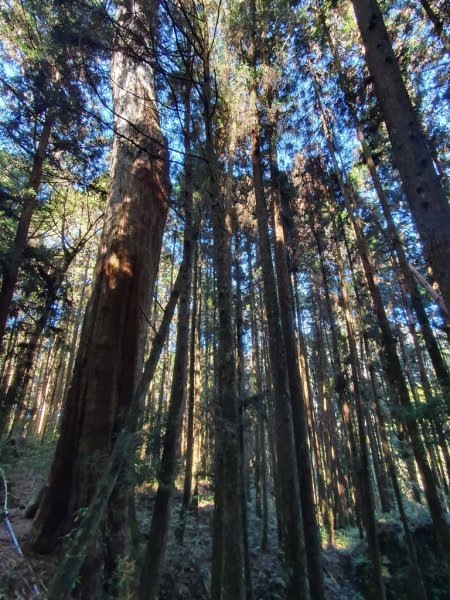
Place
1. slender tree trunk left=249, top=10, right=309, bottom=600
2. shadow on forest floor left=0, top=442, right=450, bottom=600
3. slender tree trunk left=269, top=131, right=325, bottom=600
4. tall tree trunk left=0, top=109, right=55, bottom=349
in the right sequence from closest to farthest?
1. shadow on forest floor left=0, top=442, right=450, bottom=600
2. slender tree trunk left=249, top=10, right=309, bottom=600
3. slender tree trunk left=269, top=131, right=325, bottom=600
4. tall tree trunk left=0, top=109, right=55, bottom=349

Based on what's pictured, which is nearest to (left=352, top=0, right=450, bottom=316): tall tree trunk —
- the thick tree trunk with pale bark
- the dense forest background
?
the dense forest background

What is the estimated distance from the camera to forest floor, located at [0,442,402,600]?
13.9 ft

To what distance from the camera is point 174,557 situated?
870cm

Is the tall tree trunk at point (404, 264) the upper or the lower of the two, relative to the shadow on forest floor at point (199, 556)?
upper

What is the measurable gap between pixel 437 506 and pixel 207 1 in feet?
37.5

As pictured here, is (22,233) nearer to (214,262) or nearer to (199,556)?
(214,262)

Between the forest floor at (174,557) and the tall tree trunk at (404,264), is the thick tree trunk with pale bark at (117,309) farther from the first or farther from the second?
the tall tree trunk at (404,264)

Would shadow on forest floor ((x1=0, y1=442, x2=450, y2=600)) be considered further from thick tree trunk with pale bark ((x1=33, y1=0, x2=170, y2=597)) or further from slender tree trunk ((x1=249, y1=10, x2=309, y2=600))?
slender tree trunk ((x1=249, y1=10, x2=309, y2=600))

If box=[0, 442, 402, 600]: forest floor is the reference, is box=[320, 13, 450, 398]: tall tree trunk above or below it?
above

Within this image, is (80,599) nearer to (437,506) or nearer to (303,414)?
(303,414)

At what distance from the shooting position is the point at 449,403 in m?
4.31

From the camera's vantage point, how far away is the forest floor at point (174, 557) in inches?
166

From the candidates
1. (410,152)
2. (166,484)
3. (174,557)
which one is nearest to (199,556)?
(174,557)

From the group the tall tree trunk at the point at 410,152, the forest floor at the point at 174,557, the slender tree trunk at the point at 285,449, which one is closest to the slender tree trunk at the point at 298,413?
the slender tree trunk at the point at 285,449
